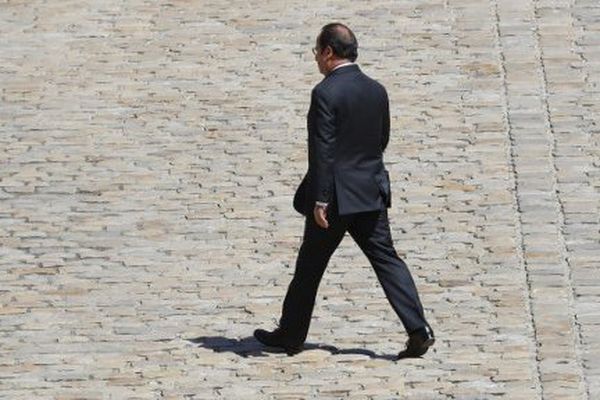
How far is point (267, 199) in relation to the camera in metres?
15.8

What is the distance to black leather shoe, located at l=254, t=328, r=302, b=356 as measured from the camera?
515 inches

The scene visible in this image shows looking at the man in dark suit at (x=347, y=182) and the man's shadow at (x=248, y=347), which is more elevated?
the man in dark suit at (x=347, y=182)

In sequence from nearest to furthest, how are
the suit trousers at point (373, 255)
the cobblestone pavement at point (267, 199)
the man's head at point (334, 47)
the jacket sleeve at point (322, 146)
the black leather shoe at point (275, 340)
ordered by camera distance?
the jacket sleeve at point (322, 146) → the man's head at point (334, 47) → the suit trousers at point (373, 255) → the cobblestone pavement at point (267, 199) → the black leather shoe at point (275, 340)

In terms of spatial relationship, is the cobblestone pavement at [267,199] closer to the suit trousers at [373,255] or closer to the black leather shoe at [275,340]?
the black leather shoe at [275,340]

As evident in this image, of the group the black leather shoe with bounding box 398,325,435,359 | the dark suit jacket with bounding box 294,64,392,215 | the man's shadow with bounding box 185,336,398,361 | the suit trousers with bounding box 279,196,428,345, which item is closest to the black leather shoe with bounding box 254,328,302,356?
the man's shadow with bounding box 185,336,398,361

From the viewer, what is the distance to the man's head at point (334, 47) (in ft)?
41.3

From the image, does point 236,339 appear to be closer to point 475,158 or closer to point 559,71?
point 475,158

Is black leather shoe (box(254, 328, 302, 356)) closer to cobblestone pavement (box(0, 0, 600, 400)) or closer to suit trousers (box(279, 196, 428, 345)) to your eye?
cobblestone pavement (box(0, 0, 600, 400))

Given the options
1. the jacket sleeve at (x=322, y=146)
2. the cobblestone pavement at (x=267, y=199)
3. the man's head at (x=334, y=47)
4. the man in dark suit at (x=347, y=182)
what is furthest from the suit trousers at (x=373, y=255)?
the man's head at (x=334, y=47)

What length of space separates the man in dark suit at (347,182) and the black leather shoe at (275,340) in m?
0.19

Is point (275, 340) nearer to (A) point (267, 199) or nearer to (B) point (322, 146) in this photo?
(B) point (322, 146)

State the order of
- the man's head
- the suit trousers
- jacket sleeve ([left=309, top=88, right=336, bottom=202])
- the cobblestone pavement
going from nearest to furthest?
jacket sleeve ([left=309, top=88, right=336, bottom=202]) → the man's head → the suit trousers → the cobblestone pavement

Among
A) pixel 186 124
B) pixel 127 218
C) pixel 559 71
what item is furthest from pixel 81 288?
pixel 559 71

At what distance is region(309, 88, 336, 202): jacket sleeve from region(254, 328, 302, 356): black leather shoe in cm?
99
